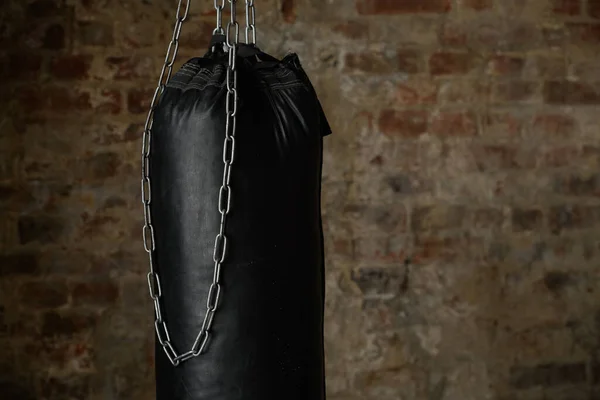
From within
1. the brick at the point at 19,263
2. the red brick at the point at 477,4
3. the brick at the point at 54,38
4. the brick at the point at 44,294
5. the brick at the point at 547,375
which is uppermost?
the red brick at the point at 477,4

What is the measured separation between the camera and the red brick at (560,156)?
94.1 inches

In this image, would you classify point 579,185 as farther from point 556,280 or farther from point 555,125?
point 556,280

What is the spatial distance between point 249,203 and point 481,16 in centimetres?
145

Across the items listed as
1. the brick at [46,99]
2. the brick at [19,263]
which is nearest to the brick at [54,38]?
the brick at [46,99]

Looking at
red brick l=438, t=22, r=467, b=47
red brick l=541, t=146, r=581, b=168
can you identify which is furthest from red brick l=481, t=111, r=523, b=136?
red brick l=438, t=22, r=467, b=47

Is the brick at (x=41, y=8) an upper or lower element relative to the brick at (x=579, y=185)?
upper

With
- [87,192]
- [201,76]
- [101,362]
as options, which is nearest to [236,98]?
[201,76]

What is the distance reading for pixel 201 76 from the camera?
4.22 ft

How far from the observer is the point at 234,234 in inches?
47.4

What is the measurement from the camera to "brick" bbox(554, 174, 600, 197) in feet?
7.88

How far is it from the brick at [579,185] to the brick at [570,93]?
0.24 m

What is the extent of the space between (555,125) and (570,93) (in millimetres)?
115

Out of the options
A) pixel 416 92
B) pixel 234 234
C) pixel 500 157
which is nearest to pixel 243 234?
pixel 234 234

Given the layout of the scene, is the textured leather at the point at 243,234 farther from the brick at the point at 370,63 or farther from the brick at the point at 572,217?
the brick at the point at 572,217
